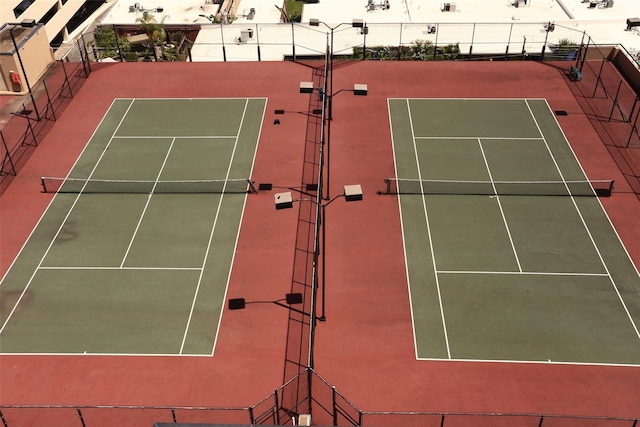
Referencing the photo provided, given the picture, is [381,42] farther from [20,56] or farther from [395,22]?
[20,56]

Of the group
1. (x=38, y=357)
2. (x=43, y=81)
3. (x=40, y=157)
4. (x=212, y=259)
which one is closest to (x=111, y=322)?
(x=38, y=357)

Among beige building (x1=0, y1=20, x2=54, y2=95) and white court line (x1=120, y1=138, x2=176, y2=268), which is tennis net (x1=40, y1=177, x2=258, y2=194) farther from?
beige building (x1=0, y1=20, x2=54, y2=95)

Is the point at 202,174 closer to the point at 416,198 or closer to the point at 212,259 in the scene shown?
the point at 212,259

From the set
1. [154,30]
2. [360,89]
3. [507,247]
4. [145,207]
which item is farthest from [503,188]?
[154,30]

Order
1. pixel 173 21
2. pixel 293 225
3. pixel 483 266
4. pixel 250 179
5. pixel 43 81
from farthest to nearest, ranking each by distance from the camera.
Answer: pixel 173 21
pixel 43 81
pixel 250 179
pixel 293 225
pixel 483 266

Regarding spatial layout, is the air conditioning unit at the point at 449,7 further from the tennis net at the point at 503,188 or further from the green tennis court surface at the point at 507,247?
the tennis net at the point at 503,188
